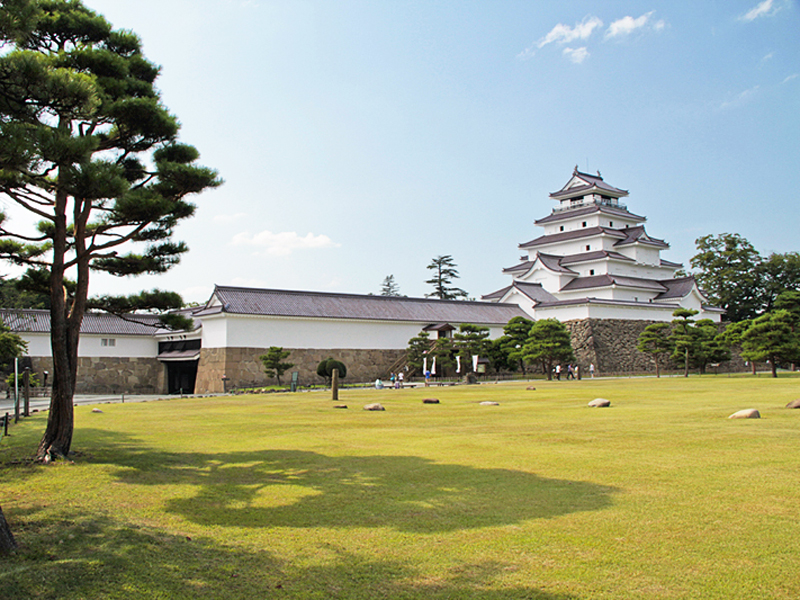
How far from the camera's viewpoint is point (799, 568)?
439cm

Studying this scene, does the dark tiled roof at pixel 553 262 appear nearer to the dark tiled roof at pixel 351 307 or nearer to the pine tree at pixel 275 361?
the dark tiled roof at pixel 351 307

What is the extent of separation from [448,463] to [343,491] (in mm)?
2124

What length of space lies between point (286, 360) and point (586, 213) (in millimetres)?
30645

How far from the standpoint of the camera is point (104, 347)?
124 feet

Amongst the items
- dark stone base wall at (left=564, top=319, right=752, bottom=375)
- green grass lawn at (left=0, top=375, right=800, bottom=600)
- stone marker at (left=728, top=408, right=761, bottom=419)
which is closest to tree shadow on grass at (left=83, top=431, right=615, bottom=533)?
green grass lawn at (left=0, top=375, right=800, bottom=600)

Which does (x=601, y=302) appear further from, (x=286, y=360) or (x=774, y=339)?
(x=286, y=360)

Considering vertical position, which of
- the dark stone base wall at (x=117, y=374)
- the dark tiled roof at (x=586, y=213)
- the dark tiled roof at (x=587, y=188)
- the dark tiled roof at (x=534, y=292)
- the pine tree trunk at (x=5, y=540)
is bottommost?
the pine tree trunk at (x=5, y=540)

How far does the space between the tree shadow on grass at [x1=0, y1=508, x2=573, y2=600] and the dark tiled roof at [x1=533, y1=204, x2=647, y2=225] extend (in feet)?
166

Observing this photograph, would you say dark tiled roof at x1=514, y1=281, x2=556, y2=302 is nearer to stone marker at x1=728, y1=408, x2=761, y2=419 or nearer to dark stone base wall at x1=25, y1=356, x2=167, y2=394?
dark stone base wall at x1=25, y1=356, x2=167, y2=394

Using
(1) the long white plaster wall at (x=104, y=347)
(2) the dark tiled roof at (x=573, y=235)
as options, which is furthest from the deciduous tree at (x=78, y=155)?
(2) the dark tiled roof at (x=573, y=235)

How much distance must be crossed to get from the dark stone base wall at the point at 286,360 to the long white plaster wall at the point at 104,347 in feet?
17.2

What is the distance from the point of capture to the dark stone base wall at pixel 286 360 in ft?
113

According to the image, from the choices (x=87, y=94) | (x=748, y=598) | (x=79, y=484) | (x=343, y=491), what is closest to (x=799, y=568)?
(x=748, y=598)

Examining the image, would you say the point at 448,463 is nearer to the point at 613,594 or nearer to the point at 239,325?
the point at 613,594
